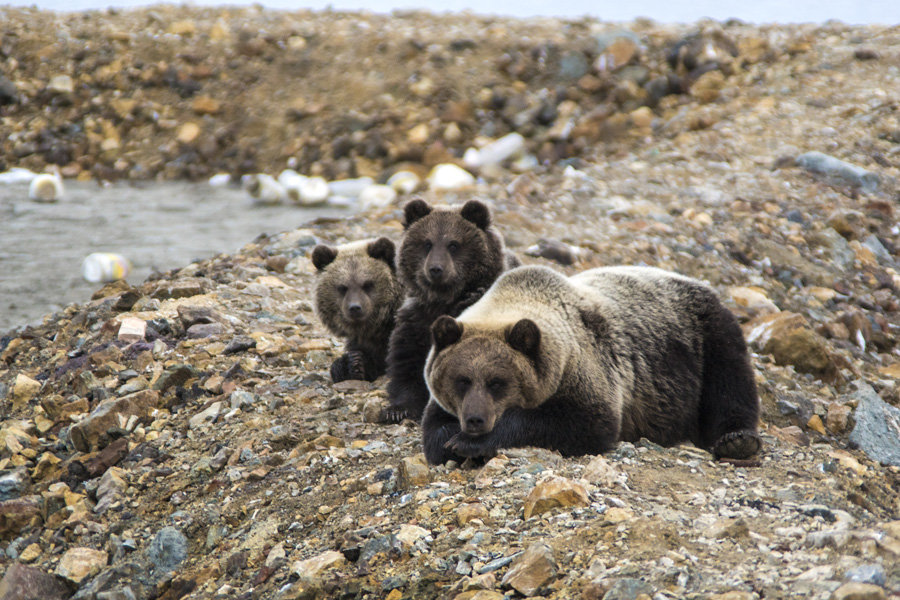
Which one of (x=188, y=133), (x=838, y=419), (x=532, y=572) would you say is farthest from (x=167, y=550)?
(x=188, y=133)

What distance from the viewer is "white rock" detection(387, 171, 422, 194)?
13281 mm

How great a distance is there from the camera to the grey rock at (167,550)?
15.5 ft

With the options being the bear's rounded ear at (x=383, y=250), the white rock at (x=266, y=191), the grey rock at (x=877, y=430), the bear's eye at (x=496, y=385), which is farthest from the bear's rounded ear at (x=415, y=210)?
the white rock at (x=266, y=191)

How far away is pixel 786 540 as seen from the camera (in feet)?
11.9

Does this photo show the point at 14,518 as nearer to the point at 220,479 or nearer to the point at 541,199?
the point at 220,479

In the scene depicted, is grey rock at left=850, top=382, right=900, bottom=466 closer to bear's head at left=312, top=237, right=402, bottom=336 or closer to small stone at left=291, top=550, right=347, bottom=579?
bear's head at left=312, top=237, right=402, bottom=336

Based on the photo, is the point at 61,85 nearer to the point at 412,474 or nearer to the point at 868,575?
the point at 412,474

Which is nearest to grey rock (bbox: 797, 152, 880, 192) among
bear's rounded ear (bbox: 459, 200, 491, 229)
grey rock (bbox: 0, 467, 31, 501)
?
bear's rounded ear (bbox: 459, 200, 491, 229)

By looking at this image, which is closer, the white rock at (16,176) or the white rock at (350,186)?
the white rock at (350,186)

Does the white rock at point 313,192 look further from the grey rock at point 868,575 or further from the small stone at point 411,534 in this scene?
the grey rock at point 868,575

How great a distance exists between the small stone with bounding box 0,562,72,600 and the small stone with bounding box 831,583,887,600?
3750 millimetres

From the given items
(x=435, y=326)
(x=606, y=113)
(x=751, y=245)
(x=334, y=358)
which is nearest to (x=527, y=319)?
(x=435, y=326)

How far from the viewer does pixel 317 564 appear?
13.1ft

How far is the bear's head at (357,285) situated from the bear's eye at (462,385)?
7.33ft
